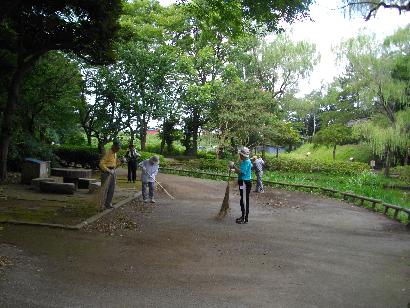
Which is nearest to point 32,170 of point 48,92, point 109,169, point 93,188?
point 93,188

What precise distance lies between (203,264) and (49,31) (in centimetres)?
969

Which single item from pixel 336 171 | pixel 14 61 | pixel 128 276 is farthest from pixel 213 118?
pixel 128 276

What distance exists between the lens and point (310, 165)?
92.0 ft

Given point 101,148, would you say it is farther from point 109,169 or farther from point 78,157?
point 109,169

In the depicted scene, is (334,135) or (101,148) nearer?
(101,148)

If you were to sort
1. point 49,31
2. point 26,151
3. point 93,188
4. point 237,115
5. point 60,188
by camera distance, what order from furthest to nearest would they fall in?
1. point 237,115
2. point 26,151
3. point 49,31
4. point 93,188
5. point 60,188

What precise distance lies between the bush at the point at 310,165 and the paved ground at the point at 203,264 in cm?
1797

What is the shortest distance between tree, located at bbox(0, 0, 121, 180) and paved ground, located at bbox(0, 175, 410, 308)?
5.78m

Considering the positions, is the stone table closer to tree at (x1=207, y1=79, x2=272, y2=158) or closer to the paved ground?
the paved ground

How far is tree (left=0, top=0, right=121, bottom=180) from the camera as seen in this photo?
1200 centimetres

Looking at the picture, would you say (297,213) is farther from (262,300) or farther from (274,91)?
(274,91)

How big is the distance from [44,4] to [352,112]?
105 ft

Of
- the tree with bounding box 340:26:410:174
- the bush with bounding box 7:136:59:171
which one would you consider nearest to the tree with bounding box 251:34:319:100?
the tree with bounding box 340:26:410:174

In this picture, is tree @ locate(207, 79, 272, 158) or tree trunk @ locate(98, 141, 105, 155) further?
tree @ locate(207, 79, 272, 158)
